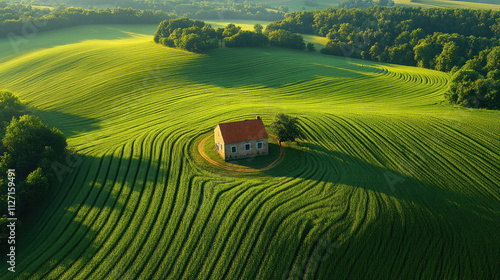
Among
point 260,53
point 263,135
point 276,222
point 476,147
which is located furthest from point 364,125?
point 260,53

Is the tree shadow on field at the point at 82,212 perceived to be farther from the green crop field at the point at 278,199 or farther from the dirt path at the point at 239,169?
the dirt path at the point at 239,169

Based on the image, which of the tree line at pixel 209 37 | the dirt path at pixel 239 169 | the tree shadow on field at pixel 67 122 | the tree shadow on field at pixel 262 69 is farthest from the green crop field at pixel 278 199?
the tree line at pixel 209 37

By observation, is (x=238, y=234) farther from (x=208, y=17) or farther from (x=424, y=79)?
(x=208, y=17)

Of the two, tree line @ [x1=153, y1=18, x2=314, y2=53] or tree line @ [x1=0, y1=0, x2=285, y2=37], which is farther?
tree line @ [x1=0, y1=0, x2=285, y2=37]

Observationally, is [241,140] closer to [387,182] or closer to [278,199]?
[278,199]

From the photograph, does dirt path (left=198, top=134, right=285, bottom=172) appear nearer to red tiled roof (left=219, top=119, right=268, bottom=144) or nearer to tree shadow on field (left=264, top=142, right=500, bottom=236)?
tree shadow on field (left=264, top=142, right=500, bottom=236)

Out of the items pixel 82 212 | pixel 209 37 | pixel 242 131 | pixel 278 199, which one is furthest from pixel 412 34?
pixel 82 212

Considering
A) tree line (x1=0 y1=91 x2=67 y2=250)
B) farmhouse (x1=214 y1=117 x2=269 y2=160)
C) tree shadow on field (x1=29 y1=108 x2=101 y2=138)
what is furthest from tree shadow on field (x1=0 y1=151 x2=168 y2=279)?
tree shadow on field (x1=29 y1=108 x2=101 y2=138)
